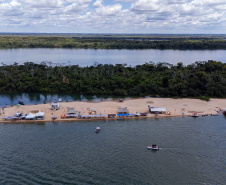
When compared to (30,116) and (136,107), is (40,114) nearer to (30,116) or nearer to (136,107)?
(30,116)

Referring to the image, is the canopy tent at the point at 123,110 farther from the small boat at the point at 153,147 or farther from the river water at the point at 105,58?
the river water at the point at 105,58

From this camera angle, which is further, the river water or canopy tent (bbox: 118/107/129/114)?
the river water

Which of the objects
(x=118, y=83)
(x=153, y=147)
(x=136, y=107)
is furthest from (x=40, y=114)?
(x=118, y=83)

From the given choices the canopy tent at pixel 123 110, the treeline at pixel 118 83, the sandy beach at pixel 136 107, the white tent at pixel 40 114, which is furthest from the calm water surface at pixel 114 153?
the treeline at pixel 118 83

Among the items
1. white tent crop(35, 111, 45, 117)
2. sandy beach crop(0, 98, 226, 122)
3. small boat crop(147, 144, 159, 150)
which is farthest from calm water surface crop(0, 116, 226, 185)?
sandy beach crop(0, 98, 226, 122)

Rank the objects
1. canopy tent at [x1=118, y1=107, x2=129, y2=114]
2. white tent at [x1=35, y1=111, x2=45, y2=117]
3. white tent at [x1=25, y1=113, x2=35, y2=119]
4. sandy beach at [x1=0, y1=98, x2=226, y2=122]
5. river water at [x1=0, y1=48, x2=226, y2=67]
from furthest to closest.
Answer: river water at [x1=0, y1=48, x2=226, y2=67], sandy beach at [x1=0, y1=98, x2=226, y2=122], canopy tent at [x1=118, y1=107, x2=129, y2=114], white tent at [x1=35, y1=111, x2=45, y2=117], white tent at [x1=25, y1=113, x2=35, y2=119]

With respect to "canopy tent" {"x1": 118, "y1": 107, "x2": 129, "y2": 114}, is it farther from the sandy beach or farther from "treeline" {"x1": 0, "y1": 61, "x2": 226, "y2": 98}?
"treeline" {"x1": 0, "y1": 61, "x2": 226, "y2": 98}

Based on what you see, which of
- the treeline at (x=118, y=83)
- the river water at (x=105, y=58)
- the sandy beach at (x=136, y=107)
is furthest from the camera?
the river water at (x=105, y=58)
